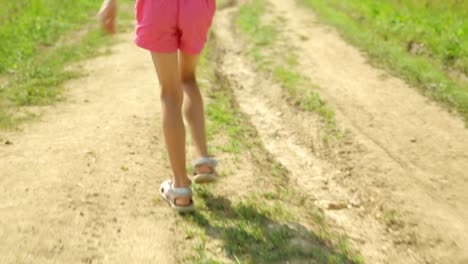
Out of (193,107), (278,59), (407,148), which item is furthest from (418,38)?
(193,107)

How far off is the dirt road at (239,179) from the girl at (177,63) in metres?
0.25

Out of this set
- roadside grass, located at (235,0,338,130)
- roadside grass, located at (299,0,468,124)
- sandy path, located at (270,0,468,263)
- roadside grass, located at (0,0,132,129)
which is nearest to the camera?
sandy path, located at (270,0,468,263)

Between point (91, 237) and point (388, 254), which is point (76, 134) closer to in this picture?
point (91, 237)

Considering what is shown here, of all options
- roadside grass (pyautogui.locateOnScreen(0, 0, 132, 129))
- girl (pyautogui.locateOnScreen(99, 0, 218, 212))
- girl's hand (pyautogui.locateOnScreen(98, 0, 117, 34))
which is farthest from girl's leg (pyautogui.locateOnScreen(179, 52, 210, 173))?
roadside grass (pyautogui.locateOnScreen(0, 0, 132, 129))

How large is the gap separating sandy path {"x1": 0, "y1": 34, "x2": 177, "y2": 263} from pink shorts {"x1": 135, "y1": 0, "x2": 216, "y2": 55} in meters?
0.91

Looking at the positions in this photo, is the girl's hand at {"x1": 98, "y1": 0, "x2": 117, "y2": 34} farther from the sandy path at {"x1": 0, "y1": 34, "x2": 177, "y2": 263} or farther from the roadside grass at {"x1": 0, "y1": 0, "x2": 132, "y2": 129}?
the roadside grass at {"x1": 0, "y1": 0, "x2": 132, "y2": 129}

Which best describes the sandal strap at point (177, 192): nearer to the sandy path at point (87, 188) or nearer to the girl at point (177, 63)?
the girl at point (177, 63)

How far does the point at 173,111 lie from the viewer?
3.48m

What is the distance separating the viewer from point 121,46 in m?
9.33

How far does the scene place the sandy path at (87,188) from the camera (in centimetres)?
319

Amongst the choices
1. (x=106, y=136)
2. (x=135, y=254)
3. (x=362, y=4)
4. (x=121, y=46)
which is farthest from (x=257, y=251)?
(x=362, y=4)

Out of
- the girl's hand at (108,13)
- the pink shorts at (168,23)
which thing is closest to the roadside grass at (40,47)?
the girl's hand at (108,13)

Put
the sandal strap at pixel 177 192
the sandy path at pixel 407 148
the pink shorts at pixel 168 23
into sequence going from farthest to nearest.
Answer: the sandy path at pixel 407 148
the sandal strap at pixel 177 192
the pink shorts at pixel 168 23

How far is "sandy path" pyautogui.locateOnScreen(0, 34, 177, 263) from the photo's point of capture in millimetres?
3189
